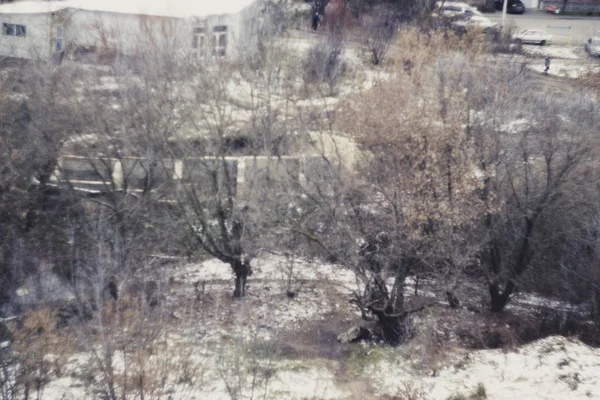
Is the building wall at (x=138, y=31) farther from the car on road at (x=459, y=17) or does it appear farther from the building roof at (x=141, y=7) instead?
the car on road at (x=459, y=17)

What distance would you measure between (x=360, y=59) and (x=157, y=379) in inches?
527

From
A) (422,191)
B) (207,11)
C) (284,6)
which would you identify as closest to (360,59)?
(284,6)

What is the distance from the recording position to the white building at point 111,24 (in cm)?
1578

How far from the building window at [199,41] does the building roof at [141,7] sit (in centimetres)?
67

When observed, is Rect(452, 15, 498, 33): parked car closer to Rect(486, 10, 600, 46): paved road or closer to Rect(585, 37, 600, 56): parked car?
Rect(486, 10, 600, 46): paved road

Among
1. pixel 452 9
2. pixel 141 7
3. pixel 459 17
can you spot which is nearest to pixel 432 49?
pixel 141 7

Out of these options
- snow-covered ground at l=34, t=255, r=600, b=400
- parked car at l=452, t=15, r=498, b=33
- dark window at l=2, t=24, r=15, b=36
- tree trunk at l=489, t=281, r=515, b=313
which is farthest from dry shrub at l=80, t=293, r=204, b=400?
parked car at l=452, t=15, r=498, b=33

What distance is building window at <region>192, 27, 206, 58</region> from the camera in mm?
14381

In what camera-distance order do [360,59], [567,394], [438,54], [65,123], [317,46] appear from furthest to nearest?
[360,59]
[317,46]
[438,54]
[65,123]
[567,394]

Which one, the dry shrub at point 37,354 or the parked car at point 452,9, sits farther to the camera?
the parked car at point 452,9

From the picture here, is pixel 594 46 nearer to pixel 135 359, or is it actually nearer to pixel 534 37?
pixel 534 37

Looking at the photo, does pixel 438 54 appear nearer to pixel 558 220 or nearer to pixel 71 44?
pixel 558 220

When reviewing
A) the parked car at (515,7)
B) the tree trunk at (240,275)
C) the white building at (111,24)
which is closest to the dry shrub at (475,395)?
the tree trunk at (240,275)

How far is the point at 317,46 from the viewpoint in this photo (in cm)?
1758
